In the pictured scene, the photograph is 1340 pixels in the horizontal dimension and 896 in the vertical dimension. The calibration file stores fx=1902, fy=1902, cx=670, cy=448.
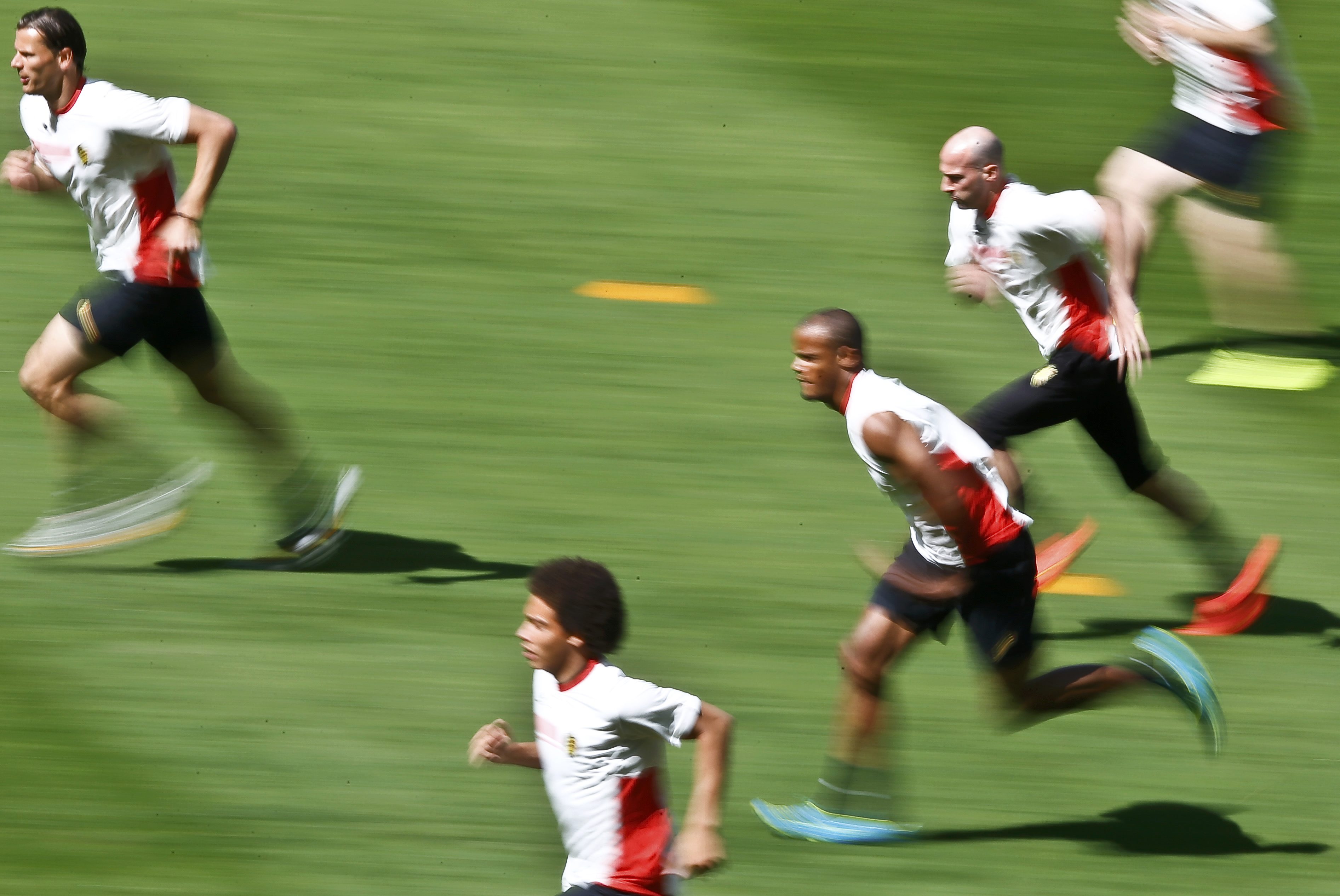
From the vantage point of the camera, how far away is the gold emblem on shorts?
7.10 m

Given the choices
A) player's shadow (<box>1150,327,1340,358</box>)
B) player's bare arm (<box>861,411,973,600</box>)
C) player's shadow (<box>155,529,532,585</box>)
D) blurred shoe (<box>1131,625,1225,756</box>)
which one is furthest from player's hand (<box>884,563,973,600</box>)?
player's shadow (<box>1150,327,1340,358</box>)

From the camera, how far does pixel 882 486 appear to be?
5883 mm

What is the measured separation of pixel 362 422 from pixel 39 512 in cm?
163

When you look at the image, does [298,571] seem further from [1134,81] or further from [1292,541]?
[1134,81]

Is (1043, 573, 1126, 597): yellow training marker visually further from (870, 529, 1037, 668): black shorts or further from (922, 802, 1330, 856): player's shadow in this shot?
(870, 529, 1037, 668): black shorts

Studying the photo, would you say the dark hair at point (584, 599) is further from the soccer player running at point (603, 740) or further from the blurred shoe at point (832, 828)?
the blurred shoe at point (832, 828)

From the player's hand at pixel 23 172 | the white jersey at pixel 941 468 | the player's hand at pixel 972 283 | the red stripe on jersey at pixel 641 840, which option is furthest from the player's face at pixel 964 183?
the player's hand at pixel 23 172

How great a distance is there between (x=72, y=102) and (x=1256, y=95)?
5.68m

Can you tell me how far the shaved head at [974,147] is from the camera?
6750mm

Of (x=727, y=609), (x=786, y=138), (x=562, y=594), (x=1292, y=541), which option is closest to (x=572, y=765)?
(x=562, y=594)

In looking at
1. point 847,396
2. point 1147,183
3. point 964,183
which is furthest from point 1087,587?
point 847,396

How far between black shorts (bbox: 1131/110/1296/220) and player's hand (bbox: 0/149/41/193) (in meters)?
5.44

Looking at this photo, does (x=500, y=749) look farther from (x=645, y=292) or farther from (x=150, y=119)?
(x=645, y=292)

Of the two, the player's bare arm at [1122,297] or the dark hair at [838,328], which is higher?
the dark hair at [838,328]
